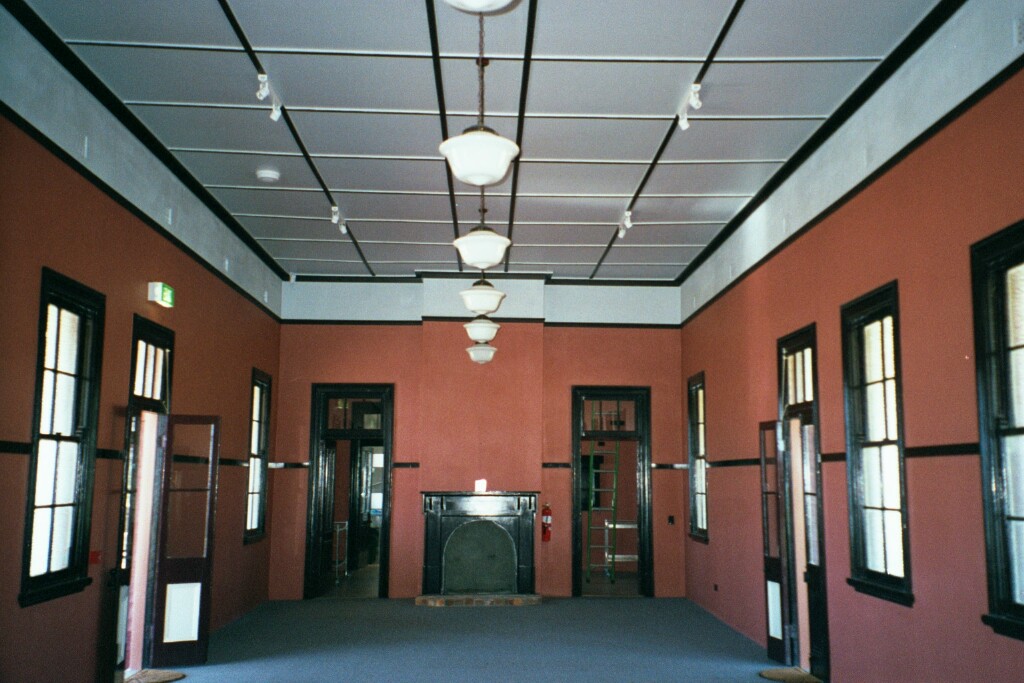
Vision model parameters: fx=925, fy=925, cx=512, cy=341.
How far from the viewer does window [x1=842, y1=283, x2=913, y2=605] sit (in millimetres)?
5723

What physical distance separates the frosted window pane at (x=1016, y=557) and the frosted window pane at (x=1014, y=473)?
64 mm

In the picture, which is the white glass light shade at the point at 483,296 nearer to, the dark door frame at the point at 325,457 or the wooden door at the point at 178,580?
the wooden door at the point at 178,580

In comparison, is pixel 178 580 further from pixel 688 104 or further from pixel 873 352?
pixel 873 352

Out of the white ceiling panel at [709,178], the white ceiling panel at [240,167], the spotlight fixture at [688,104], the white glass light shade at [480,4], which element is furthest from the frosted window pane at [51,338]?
the white ceiling panel at [709,178]

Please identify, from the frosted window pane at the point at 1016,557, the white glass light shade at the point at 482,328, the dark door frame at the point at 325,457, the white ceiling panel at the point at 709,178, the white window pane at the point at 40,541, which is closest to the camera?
the frosted window pane at the point at 1016,557

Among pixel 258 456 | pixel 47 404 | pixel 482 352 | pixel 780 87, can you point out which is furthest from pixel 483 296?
pixel 258 456

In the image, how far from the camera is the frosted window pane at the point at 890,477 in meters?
5.89

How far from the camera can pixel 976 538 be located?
15.5 feet

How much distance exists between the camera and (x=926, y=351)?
17.3 ft

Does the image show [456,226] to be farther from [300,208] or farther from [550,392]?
[550,392]

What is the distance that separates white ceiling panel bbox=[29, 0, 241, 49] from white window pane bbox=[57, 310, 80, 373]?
1.75 m

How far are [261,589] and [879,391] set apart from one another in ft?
25.7

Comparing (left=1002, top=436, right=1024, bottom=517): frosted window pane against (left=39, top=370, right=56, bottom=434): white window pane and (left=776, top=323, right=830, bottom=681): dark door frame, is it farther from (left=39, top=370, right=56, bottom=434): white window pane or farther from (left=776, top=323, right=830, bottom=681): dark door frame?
(left=39, top=370, right=56, bottom=434): white window pane

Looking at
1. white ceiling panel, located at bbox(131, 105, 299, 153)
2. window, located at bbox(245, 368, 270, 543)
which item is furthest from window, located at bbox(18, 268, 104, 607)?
window, located at bbox(245, 368, 270, 543)
